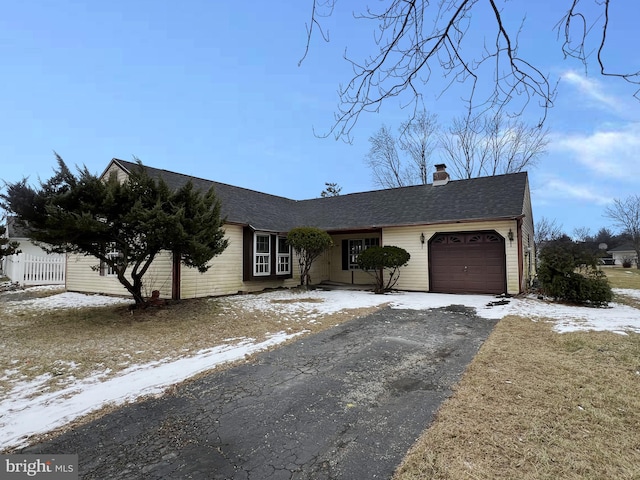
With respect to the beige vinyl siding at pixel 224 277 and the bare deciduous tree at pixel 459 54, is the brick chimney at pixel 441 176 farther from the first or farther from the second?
the bare deciduous tree at pixel 459 54

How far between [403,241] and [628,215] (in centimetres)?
4550

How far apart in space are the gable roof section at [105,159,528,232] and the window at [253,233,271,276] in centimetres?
48

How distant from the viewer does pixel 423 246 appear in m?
12.9

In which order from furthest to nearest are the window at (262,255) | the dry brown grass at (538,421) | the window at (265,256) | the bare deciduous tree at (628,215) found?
the bare deciduous tree at (628,215) < the window at (262,255) < the window at (265,256) < the dry brown grass at (538,421)

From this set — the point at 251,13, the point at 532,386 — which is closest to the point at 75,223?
the point at 251,13

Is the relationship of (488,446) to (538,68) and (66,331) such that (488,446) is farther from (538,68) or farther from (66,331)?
(66,331)

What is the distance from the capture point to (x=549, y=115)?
2691 mm

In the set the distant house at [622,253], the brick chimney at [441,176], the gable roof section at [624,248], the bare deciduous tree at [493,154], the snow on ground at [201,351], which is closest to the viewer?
the snow on ground at [201,351]

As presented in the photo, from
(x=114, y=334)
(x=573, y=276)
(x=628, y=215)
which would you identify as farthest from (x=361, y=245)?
(x=628, y=215)

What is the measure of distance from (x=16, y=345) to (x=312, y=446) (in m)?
6.01

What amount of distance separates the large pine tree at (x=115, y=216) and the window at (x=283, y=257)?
536cm

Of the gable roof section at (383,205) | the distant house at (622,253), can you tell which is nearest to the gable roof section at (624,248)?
the distant house at (622,253)

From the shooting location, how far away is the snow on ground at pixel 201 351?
3173 millimetres

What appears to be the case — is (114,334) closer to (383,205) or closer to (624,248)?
(383,205)
